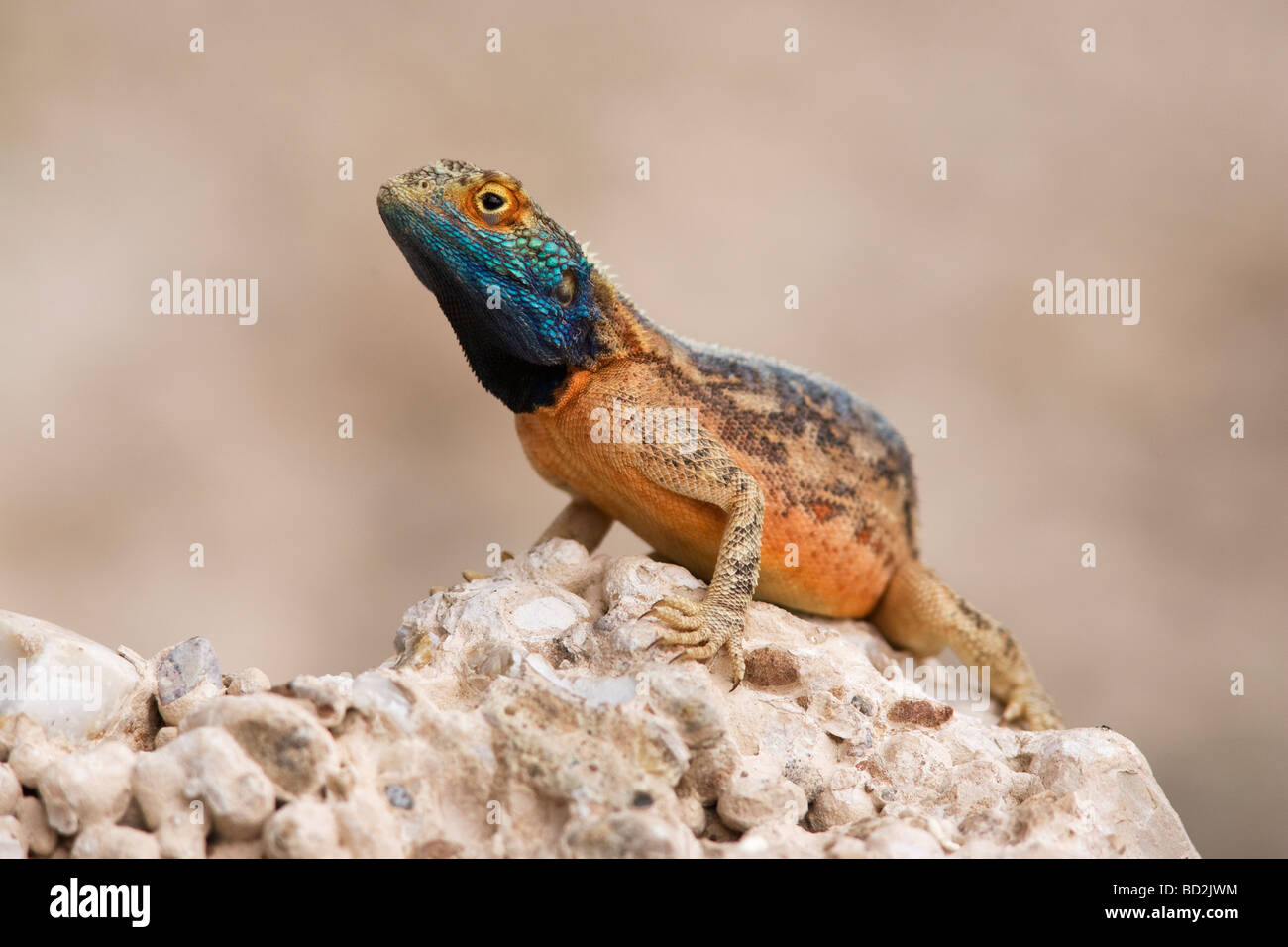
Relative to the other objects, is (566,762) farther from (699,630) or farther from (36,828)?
(36,828)

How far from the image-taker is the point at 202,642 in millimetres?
3062

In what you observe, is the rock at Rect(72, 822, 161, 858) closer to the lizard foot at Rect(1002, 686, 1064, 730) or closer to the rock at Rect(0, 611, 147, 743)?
the rock at Rect(0, 611, 147, 743)

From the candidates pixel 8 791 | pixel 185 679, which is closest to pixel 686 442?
pixel 185 679

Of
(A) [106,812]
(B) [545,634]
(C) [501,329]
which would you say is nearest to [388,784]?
(A) [106,812]

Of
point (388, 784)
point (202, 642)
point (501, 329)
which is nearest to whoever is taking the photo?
point (388, 784)

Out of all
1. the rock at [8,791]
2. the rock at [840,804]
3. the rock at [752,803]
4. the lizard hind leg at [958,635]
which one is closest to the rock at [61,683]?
the rock at [8,791]

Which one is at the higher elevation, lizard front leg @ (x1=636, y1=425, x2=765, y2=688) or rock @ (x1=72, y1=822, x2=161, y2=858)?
lizard front leg @ (x1=636, y1=425, x2=765, y2=688)

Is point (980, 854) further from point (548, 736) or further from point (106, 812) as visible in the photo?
point (106, 812)

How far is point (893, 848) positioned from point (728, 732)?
0.46 m

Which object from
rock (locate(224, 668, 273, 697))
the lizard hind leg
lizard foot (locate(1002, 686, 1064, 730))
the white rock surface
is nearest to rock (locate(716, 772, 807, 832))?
the white rock surface

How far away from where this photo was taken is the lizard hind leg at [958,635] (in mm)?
4176

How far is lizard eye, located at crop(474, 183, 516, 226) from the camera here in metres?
3.32

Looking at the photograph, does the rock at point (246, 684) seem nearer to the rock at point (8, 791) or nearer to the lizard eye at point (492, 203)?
the rock at point (8, 791)

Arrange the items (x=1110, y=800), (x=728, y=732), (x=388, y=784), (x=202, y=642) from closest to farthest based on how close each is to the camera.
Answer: (x=388, y=784), (x=728, y=732), (x=1110, y=800), (x=202, y=642)
